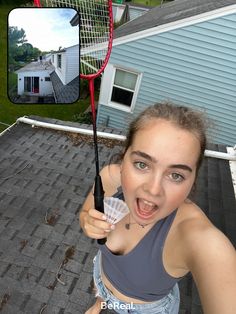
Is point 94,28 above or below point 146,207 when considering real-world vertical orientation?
above

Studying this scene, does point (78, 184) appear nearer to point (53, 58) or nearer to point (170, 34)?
point (53, 58)

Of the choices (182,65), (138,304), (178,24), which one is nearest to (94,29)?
(138,304)

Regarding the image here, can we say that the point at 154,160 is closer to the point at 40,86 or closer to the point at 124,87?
the point at 40,86

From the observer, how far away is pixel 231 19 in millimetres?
8984

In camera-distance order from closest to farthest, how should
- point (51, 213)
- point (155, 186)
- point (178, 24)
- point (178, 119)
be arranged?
point (155, 186) < point (178, 119) < point (51, 213) < point (178, 24)

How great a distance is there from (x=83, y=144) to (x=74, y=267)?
3078 mm

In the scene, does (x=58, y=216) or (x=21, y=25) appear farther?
(x=58, y=216)

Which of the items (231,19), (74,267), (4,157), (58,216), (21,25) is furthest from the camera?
(231,19)

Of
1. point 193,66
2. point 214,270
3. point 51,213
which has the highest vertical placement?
point 214,270

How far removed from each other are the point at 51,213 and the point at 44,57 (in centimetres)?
298

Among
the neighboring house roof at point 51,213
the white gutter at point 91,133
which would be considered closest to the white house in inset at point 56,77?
the neighboring house roof at point 51,213

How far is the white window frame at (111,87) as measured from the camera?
10.9m

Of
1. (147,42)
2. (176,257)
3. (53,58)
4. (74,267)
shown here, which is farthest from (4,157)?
(147,42)

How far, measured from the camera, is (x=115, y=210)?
6.03ft
